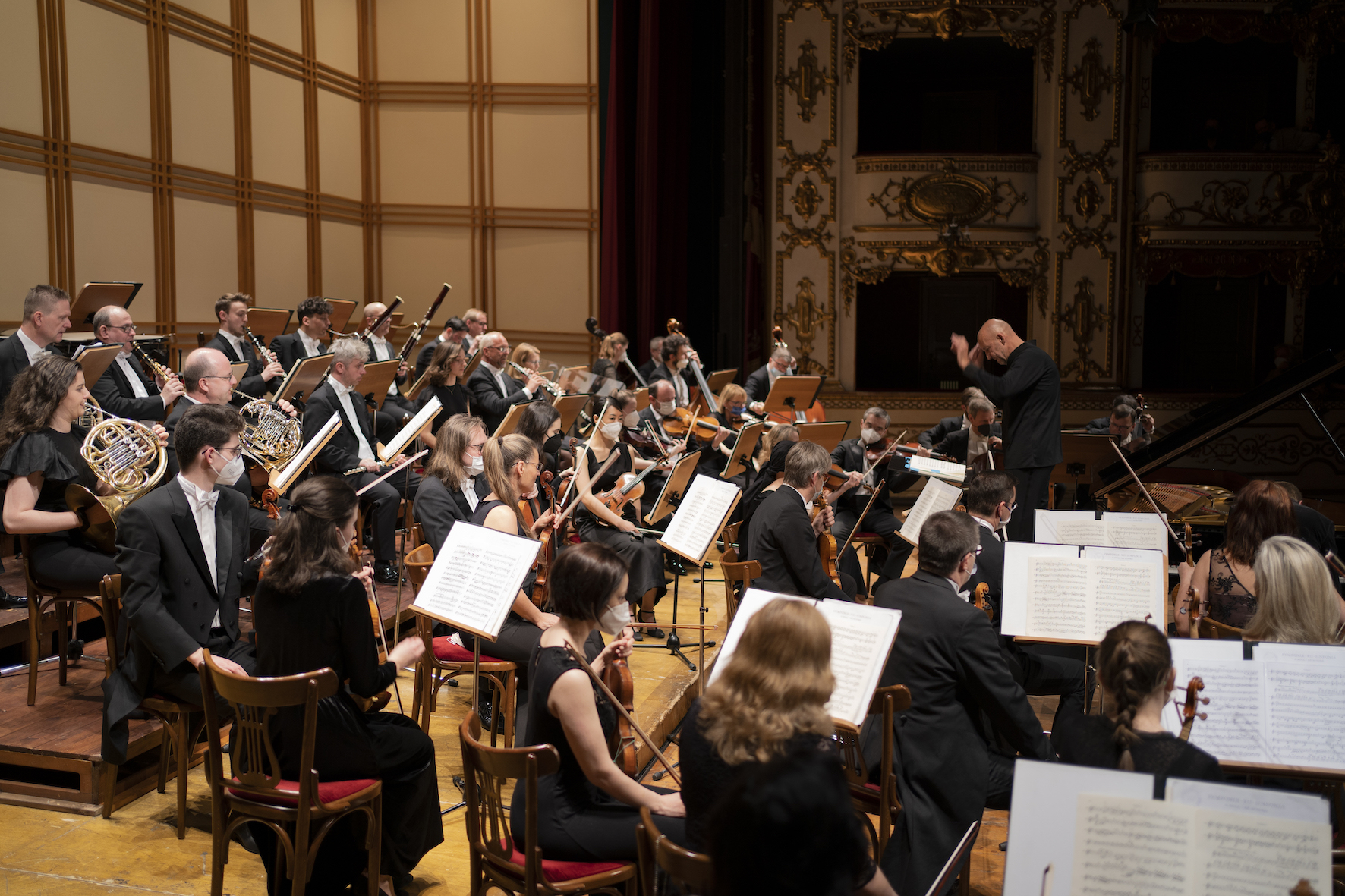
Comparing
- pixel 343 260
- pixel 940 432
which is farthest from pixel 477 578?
pixel 343 260

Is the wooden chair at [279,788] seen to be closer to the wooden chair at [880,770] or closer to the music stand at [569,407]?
the wooden chair at [880,770]

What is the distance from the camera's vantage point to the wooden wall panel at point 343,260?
408 inches

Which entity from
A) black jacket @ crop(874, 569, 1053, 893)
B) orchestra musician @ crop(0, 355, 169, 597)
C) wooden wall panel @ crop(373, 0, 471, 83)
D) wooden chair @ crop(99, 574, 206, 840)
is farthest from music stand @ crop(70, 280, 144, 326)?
wooden wall panel @ crop(373, 0, 471, 83)

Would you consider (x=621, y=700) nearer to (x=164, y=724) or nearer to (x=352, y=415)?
(x=164, y=724)

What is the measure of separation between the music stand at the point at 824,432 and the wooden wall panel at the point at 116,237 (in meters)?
5.17

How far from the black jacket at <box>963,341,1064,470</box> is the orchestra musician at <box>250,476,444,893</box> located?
3744 mm

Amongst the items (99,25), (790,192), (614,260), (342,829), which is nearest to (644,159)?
(614,260)

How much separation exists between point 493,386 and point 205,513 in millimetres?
3851

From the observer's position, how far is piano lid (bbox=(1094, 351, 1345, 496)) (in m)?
4.95

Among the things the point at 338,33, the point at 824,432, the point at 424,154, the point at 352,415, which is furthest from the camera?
the point at 424,154

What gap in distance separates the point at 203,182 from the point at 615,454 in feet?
16.6

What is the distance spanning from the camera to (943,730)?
2.93 m

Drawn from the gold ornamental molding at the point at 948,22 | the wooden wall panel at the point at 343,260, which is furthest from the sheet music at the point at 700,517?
the gold ornamental molding at the point at 948,22

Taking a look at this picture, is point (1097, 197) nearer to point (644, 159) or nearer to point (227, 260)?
point (644, 159)
